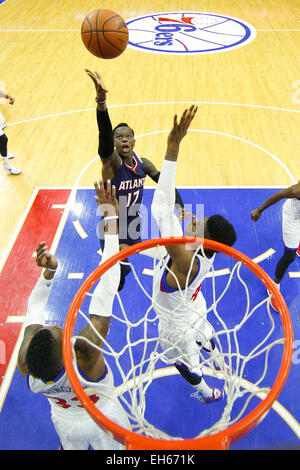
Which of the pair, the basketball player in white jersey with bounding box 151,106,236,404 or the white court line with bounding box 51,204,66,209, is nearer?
the basketball player in white jersey with bounding box 151,106,236,404

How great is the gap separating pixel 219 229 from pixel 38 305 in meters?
→ 1.26

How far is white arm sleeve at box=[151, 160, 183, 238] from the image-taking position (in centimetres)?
230

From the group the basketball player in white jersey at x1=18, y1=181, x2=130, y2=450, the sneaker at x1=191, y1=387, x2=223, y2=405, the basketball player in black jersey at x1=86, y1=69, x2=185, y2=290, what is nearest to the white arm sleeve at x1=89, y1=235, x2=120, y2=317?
the basketball player in white jersey at x1=18, y1=181, x2=130, y2=450

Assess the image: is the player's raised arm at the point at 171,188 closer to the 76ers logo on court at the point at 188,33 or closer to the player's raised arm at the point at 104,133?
the player's raised arm at the point at 104,133

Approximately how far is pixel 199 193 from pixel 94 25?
253 centimetres

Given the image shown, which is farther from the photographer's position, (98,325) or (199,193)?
(199,193)

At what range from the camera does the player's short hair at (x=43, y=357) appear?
6.08ft

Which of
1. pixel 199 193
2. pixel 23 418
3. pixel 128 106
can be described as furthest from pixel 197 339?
pixel 128 106

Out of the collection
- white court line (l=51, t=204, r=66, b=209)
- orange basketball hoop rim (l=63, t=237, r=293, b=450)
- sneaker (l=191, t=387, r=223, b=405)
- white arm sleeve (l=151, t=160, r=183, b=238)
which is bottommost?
sneaker (l=191, t=387, r=223, b=405)

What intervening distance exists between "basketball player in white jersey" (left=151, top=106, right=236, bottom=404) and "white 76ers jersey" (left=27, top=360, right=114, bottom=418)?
434 millimetres

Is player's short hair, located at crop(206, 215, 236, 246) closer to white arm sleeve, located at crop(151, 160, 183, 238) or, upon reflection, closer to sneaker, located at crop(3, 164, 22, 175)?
white arm sleeve, located at crop(151, 160, 183, 238)

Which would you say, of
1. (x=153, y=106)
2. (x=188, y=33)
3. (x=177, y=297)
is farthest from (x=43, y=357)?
(x=188, y=33)

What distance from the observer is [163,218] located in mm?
2410
